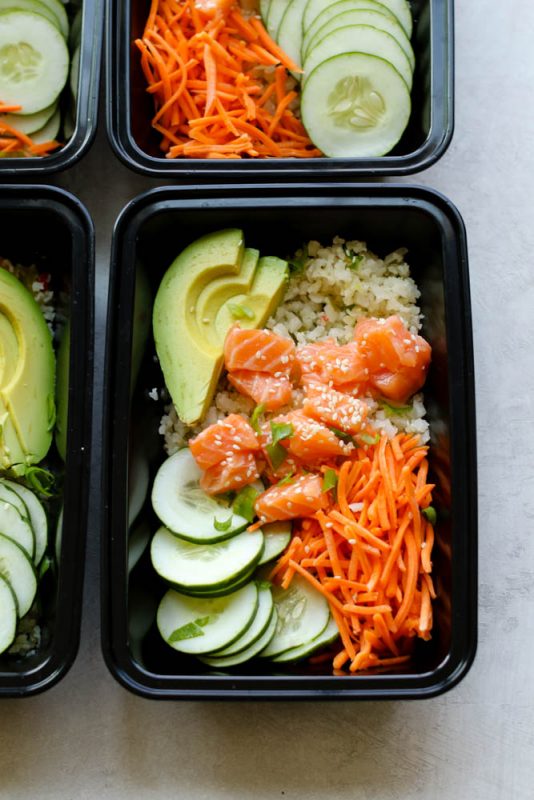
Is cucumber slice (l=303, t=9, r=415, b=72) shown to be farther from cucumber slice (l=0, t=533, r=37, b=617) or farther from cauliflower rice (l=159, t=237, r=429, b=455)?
cucumber slice (l=0, t=533, r=37, b=617)

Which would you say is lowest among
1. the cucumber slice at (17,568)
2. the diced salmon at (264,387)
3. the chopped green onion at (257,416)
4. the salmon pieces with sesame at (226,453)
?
the cucumber slice at (17,568)

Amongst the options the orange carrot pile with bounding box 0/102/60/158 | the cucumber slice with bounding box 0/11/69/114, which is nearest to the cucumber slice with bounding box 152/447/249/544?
the orange carrot pile with bounding box 0/102/60/158

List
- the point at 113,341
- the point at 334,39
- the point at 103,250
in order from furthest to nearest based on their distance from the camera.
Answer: the point at 103,250
the point at 334,39
the point at 113,341

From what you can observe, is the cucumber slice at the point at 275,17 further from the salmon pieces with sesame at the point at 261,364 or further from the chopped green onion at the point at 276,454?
the chopped green onion at the point at 276,454

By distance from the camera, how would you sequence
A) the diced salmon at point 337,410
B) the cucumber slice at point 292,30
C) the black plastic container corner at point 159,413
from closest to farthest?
1. the black plastic container corner at point 159,413
2. the diced salmon at point 337,410
3. the cucumber slice at point 292,30

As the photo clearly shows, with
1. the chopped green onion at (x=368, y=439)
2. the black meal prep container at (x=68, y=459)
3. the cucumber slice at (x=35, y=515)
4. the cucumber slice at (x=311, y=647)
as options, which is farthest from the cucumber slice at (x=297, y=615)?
the cucumber slice at (x=35, y=515)

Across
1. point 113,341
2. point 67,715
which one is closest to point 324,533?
point 113,341

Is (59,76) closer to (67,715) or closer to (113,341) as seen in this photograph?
(113,341)
